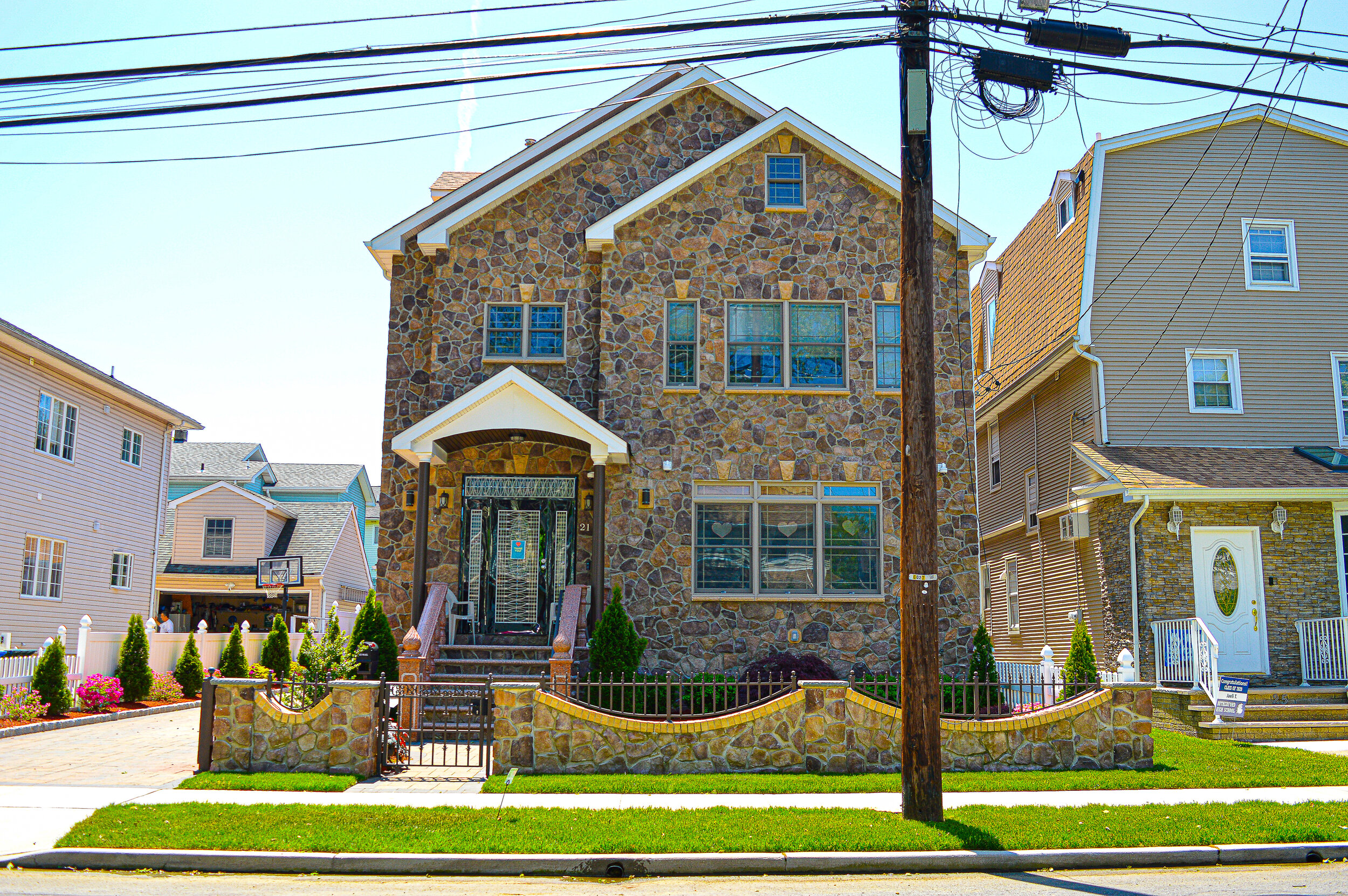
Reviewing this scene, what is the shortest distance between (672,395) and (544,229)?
12.9 feet

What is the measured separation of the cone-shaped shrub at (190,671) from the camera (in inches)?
861

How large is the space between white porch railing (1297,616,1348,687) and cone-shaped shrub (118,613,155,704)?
67.7ft

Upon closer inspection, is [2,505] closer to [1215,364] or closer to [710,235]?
Result: [710,235]

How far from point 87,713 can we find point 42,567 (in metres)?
6.51

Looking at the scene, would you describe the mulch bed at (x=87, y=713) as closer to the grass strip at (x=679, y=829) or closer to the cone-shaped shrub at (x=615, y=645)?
the grass strip at (x=679, y=829)

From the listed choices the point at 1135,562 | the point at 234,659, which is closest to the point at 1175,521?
the point at 1135,562

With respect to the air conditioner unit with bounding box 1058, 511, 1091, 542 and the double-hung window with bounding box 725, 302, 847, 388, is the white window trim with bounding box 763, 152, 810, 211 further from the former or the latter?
the air conditioner unit with bounding box 1058, 511, 1091, 542

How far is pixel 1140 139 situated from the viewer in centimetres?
2038

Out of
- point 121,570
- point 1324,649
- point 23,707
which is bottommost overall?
point 23,707

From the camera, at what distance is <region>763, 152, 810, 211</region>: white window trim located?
18.0m

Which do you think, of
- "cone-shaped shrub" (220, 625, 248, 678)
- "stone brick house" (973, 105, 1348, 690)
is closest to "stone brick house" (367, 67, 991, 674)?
"stone brick house" (973, 105, 1348, 690)

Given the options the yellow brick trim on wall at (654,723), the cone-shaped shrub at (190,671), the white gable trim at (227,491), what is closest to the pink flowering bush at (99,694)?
the cone-shaped shrub at (190,671)

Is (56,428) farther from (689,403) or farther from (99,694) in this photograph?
(689,403)

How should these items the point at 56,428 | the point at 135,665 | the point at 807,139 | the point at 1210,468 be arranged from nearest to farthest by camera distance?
the point at 807,139, the point at 1210,468, the point at 135,665, the point at 56,428
